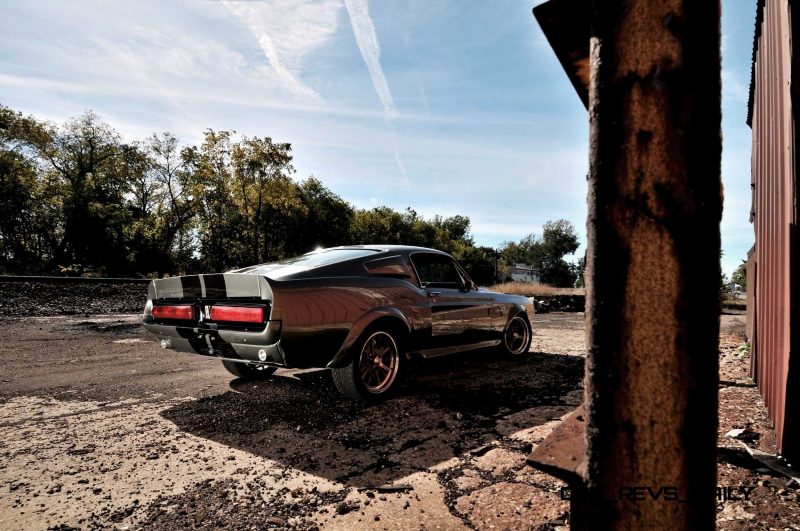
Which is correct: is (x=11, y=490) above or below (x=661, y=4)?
below

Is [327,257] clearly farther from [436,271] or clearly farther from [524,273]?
[524,273]

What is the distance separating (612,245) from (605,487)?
1.88ft

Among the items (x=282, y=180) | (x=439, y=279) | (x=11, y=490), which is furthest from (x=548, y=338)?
(x=282, y=180)

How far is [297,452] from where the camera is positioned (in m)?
2.86

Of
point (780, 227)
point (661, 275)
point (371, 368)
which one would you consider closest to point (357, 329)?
point (371, 368)

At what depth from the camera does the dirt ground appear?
2.11 m

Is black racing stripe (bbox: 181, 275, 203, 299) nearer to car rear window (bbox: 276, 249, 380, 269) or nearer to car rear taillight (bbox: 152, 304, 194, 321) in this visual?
car rear taillight (bbox: 152, 304, 194, 321)

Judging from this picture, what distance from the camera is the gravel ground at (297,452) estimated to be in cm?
211

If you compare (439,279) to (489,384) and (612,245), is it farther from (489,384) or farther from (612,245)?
(612,245)

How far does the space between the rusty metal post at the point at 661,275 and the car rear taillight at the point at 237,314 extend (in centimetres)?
280

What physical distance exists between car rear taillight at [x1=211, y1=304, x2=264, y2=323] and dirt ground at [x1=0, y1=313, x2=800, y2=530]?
0.80 m

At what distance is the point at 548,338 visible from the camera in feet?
29.6

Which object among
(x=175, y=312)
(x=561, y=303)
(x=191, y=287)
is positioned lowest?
(x=561, y=303)

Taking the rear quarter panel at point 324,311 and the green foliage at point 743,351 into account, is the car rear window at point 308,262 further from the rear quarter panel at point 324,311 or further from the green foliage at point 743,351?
the green foliage at point 743,351
